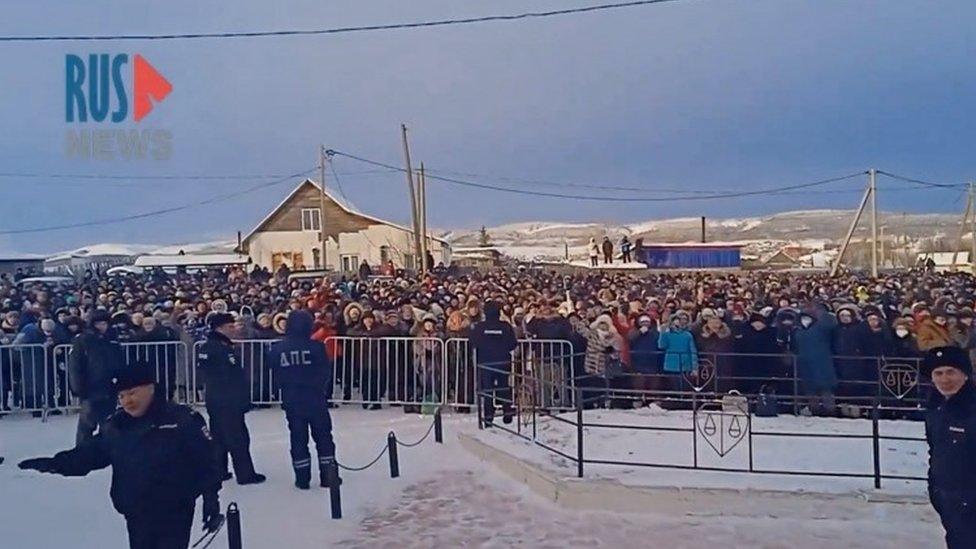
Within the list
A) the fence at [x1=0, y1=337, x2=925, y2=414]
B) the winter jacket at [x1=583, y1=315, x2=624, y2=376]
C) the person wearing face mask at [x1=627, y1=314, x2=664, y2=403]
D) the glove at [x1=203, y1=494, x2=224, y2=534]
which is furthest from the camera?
the winter jacket at [x1=583, y1=315, x2=624, y2=376]

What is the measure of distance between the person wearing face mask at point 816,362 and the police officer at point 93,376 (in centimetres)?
862

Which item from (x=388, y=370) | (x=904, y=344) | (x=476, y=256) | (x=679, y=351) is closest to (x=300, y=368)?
(x=388, y=370)

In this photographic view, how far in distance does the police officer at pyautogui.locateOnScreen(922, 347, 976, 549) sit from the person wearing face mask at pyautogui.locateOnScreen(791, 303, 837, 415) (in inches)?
276

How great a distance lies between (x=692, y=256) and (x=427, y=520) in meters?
54.5

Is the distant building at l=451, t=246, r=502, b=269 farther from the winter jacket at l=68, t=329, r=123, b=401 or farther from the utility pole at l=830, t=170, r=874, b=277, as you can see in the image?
the winter jacket at l=68, t=329, r=123, b=401

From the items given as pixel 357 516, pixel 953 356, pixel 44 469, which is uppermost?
pixel 953 356

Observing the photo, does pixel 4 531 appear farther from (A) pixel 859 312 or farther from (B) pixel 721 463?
(A) pixel 859 312

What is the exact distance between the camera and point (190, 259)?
61.1m

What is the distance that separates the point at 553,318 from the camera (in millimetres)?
14117

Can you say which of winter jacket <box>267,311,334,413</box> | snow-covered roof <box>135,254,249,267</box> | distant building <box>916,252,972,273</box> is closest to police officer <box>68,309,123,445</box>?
winter jacket <box>267,311,334,413</box>

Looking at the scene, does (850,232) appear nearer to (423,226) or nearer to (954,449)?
(423,226)

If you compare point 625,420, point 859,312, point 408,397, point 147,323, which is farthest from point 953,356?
point 147,323

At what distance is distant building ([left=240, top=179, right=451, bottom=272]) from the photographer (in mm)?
57688

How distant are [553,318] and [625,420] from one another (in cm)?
253
